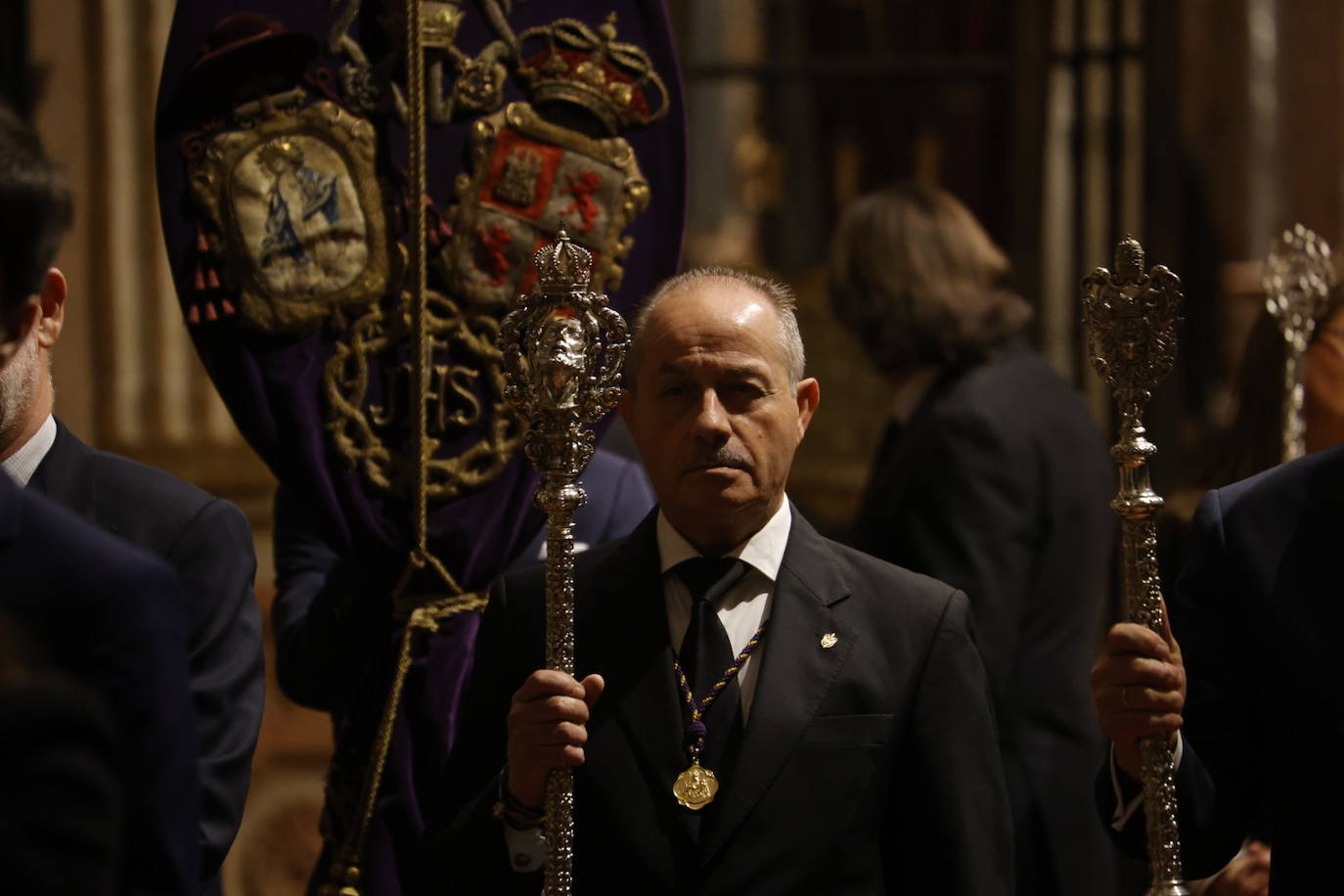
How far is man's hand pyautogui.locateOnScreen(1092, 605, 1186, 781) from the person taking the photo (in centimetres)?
219

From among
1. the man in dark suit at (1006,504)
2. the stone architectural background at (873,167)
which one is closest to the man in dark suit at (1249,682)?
the man in dark suit at (1006,504)

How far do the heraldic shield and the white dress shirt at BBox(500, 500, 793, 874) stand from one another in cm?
56

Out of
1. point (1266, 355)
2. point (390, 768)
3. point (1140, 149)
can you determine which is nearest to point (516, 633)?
point (390, 768)

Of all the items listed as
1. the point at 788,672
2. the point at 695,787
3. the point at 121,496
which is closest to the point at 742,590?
the point at 788,672

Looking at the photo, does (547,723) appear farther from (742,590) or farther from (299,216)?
(299,216)

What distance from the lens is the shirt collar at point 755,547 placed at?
238 cm

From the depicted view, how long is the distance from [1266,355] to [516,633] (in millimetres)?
1625

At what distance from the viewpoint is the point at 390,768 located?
111 inches

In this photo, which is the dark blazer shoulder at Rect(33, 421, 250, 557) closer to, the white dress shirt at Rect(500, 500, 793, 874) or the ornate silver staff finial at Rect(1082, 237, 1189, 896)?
the white dress shirt at Rect(500, 500, 793, 874)

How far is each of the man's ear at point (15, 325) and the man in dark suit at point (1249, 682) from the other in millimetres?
1264

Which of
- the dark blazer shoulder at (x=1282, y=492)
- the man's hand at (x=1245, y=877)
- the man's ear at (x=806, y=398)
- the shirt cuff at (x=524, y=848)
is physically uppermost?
the man's ear at (x=806, y=398)

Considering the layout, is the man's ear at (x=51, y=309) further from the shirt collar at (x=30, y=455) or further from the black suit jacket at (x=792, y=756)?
the black suit jacket at (x=792, y=756)

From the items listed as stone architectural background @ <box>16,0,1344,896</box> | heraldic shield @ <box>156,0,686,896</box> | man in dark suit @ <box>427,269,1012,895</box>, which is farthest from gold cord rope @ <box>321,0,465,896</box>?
stone architectural background @ <box>16,0,1344,896</box>

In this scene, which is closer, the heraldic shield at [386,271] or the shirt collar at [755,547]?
the shirt collar at [755,547]
